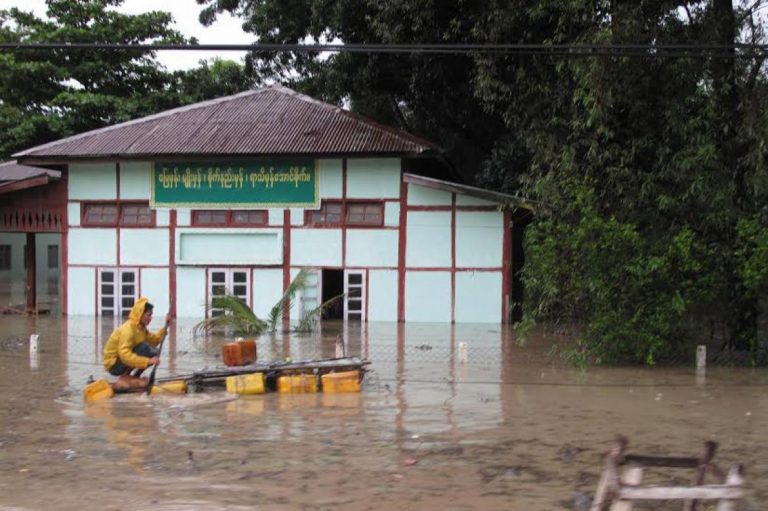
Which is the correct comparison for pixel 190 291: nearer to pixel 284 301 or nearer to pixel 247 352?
pixel 284 301

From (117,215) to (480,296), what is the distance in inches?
434

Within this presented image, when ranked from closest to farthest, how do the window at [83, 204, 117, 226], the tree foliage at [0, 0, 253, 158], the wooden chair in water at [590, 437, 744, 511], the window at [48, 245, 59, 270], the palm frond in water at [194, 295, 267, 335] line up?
1. the wooden chair in water at [590, 437, 744, 511]
2. the palm frond in water at [194, 295, 267, 335]
3. the window at [83, 204, 117, 226]
4. the tree foliage at [0, 0, 253, 158]
5. the window at [48, 245, 59, 270]

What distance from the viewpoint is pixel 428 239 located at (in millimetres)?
23656

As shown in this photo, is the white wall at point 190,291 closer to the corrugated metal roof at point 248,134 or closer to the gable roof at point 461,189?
the corrugated metal roof at point 248,134

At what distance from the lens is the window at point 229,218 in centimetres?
2456

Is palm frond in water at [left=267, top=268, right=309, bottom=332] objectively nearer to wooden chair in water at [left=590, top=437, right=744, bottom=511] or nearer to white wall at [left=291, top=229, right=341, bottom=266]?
white wall at [left=291, top=229, right=341, bottom=266]

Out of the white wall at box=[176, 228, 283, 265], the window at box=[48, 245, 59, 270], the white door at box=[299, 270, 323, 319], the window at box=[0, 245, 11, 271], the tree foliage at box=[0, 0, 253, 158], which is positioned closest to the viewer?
the white door at box=[299, 270, 323, 319]

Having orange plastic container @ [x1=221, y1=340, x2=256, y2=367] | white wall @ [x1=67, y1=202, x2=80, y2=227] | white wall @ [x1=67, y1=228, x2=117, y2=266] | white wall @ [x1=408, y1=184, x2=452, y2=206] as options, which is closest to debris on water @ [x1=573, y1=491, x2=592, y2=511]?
orange plastic container @ [x1=221, y1=340, x2=256, y2=367]

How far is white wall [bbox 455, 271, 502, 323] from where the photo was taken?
23.5m

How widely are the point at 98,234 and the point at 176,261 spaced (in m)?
2.58

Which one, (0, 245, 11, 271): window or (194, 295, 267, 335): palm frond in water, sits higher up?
(0, 245, 11, 271): window

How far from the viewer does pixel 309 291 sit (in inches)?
955

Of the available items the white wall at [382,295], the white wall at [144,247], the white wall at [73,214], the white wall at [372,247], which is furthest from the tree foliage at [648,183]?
the white wall at [73,214]

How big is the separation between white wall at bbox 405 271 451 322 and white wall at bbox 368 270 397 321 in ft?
1.50
